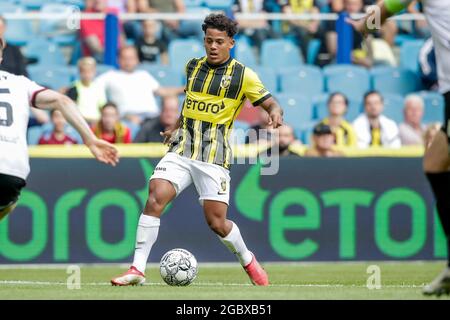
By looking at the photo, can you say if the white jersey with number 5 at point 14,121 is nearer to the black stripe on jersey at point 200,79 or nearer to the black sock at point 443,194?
the black stripe on jersey at point 200,79

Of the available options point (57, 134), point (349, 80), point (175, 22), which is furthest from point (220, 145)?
point (175, 22)

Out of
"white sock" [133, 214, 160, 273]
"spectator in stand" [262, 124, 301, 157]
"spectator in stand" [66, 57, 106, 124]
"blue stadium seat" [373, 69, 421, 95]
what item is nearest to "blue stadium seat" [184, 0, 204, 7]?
"spectator in stand" [66, 57, 106, 124]

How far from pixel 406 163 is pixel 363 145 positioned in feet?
3.15

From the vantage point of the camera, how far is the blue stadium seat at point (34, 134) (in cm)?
1545

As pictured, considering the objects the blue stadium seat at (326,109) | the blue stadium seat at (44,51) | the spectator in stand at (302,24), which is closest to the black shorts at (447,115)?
the blue stadium seat at (326,109)

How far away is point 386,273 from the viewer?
41.5ft

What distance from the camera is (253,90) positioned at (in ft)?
34.5

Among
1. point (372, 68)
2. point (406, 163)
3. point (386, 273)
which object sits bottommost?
point (386, 273)

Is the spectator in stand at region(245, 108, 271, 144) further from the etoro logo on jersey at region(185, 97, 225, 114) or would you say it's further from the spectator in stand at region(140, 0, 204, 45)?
the etoro logo on jersey at region(185, 97, 225, 114)

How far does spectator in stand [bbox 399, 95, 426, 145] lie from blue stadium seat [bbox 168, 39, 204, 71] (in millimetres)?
2988

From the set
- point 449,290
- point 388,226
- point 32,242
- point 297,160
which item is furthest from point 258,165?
point 449,290

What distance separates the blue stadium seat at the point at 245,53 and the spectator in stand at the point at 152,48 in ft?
3.41
